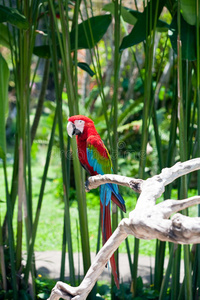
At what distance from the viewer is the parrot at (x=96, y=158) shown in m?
1.03

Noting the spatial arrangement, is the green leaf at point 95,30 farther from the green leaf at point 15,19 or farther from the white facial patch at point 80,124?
the white facial patch at point 80,124

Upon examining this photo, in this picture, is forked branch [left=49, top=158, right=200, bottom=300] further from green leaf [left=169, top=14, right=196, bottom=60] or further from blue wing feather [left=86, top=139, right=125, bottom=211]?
green leaf [left=169, top=14, right=196, bottom=60]

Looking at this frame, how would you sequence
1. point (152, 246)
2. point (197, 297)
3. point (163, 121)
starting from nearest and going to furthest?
point (197, 297), point (152, 246), point (163, 121)

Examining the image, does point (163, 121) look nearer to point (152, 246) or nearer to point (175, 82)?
point (152, 246)

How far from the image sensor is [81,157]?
3.90 feet

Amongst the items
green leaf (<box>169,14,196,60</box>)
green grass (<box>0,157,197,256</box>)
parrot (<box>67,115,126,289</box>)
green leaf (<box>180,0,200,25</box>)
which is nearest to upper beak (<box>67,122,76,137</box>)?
parrot (<box>67,115,126,289</box>)

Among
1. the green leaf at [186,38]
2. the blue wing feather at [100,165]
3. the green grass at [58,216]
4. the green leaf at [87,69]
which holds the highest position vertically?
the green leaf at [186,38]

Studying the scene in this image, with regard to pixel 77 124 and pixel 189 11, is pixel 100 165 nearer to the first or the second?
pixel 77 124

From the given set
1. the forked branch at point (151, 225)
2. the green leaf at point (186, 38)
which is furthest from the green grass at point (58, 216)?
the forked branch at point (151, 225)

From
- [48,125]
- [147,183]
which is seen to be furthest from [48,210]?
[147,183]

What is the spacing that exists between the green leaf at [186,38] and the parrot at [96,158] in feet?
1.24

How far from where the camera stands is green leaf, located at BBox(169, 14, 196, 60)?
118 centimetres

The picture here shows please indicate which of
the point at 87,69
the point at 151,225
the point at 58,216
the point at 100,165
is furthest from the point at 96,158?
the point at 58,216

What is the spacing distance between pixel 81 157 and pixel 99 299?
0.56m
